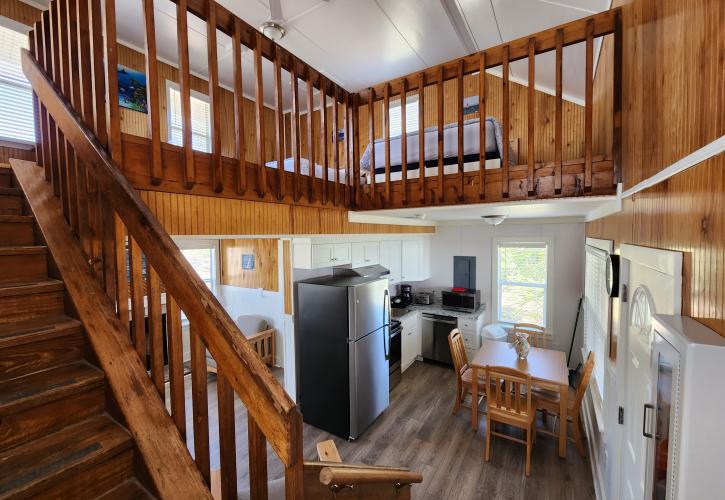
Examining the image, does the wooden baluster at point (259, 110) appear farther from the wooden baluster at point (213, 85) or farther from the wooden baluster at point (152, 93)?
the wooden baluster at point (152, 93)

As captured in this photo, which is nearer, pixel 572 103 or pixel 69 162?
pixel 69 162

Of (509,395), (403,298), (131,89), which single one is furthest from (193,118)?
(509,395)

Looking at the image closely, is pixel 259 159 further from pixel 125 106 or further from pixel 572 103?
pixel 572 103

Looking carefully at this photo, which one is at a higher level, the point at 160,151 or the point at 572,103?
the point at 572,103

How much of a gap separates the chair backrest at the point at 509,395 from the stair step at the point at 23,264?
317 cm

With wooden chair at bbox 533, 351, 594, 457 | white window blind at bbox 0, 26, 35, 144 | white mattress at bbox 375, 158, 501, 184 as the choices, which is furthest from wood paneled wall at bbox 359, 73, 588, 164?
white window blind at bbox 0, 26, 35, 144

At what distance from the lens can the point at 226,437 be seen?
95 centimetres

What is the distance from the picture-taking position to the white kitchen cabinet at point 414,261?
5005 millimetres

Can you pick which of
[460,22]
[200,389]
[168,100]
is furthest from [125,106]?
[200,389]

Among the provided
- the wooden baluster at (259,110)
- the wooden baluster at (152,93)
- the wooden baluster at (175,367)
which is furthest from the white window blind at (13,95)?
the wooden baluster at (175,367)

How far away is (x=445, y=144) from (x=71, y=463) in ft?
9.09

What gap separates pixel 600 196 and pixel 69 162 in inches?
108

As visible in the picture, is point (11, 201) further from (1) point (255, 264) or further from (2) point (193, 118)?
(2) point (193, 118)

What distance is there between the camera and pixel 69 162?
1.46 m
